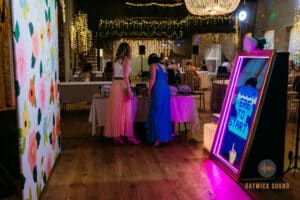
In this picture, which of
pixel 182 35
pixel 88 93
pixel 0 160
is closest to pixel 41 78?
pixel 0 160

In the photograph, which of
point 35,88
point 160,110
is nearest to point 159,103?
point 160,110

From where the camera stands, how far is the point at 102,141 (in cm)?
605

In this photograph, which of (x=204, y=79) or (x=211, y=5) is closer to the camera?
(x=211, y=5)

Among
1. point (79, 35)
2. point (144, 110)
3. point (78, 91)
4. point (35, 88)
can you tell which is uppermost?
point (79, 35)

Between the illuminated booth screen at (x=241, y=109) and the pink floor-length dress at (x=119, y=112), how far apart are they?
148 cm

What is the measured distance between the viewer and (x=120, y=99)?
5578 millimetres

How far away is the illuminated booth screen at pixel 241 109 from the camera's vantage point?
385cm

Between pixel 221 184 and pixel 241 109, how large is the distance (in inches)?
35.3

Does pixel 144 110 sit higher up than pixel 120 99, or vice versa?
pixel 120 99

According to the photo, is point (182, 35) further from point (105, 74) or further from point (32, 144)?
point (32, 144)

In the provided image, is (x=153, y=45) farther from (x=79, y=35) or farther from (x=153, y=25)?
(x=79, y=35)

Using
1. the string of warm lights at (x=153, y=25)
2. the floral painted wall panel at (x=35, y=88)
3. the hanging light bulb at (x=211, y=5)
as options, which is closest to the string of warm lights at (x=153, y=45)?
the string of warm lights at (x=153, y=25)

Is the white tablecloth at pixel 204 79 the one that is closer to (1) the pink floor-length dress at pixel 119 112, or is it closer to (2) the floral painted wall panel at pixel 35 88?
(1) the pink floor-length dress at pixel 119 112

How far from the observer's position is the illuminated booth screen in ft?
12.6
